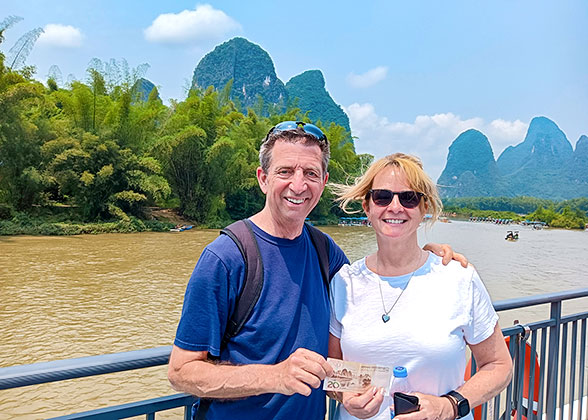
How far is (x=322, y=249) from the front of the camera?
1462 millimetres

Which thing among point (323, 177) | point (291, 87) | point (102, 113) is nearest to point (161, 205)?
point (102, 113)

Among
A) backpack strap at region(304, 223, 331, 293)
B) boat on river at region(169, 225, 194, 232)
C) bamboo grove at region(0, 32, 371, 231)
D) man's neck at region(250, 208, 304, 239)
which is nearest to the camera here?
man's neck at region(250, 208, 304, 239)

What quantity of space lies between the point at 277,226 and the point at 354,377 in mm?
472

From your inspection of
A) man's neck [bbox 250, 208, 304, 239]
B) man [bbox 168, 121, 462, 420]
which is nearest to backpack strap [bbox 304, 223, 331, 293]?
Result: man [bbox 168, 121, 462, 420]

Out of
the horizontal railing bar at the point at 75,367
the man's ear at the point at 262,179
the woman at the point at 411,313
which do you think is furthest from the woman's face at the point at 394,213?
the horizontal railing bar at the point at 75,367

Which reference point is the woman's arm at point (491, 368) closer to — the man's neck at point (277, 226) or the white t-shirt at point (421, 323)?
the white t-shirt at point (421, 323)

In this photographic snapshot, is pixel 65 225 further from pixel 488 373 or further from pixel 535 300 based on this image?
pixel 488 373

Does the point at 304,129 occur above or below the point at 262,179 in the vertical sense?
above

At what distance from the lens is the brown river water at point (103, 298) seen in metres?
5.39

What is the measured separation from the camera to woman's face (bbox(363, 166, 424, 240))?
4.57 feet

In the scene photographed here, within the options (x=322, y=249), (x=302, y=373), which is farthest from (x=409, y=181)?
(x=302, y=373)

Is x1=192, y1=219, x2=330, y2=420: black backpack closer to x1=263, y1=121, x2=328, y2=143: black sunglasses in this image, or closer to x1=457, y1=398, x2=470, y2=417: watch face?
x1=263, y1=121, x2=328, y2=143: black sunglasses

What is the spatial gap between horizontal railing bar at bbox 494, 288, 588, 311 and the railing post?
2.9 inches

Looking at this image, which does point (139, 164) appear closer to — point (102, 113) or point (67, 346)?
point (102, 113)
